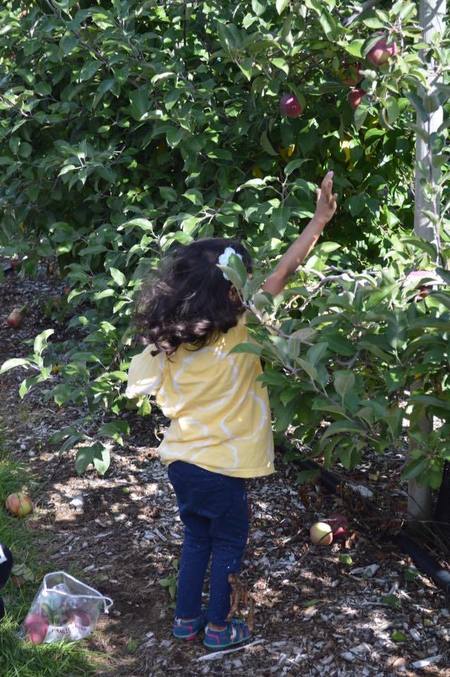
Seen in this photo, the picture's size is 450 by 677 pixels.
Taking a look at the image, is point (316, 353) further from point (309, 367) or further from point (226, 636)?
point (226, 636)

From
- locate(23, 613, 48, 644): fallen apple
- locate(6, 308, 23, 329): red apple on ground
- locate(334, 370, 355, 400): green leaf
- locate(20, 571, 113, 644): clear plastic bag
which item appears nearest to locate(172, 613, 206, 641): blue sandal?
locate(20, 571, 113, 644): clear plastic bag

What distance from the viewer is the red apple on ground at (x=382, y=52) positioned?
2.43 metres

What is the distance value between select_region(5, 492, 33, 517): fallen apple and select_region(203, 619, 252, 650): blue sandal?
1002mm

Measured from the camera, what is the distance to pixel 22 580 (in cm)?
286

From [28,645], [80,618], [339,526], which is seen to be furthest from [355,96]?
[28,645]

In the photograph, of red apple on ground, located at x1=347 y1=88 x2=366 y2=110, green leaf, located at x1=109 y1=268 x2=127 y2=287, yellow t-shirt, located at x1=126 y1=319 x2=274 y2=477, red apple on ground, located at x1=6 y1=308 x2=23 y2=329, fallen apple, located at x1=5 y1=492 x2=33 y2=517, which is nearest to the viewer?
yellow t-shirt, located at x1=126 y1=319 x2=274 y2=477

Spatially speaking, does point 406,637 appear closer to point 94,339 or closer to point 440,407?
point 440,407

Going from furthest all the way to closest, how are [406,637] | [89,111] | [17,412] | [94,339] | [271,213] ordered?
[17,412] < [89,111] < [94,339] < [271,213] < [406,637]

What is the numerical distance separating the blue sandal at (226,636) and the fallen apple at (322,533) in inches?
17.7

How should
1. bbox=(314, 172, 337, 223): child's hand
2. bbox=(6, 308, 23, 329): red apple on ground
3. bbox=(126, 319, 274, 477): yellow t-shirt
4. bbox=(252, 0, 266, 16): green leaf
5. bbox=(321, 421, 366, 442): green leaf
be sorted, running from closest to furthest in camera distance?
bbox=(321, 421, 366, 442): green leaf, bbox=(314, 172, 337, 223): child's hand, bbox=(126, 319, 274, 477): yellow t-shirt, bbox=(252, 0, 266, 16): green leaf, bbox=(6, 308, 23, 329): red apple on ground

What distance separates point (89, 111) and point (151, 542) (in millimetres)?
1575

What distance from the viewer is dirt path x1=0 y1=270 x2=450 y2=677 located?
2473 mm

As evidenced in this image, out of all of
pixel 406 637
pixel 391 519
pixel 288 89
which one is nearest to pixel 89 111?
pixel 288 89

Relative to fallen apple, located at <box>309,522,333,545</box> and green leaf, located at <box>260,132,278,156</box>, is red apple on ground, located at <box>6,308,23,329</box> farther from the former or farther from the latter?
fallen apple, located at <box>309,522,333,545</box>
